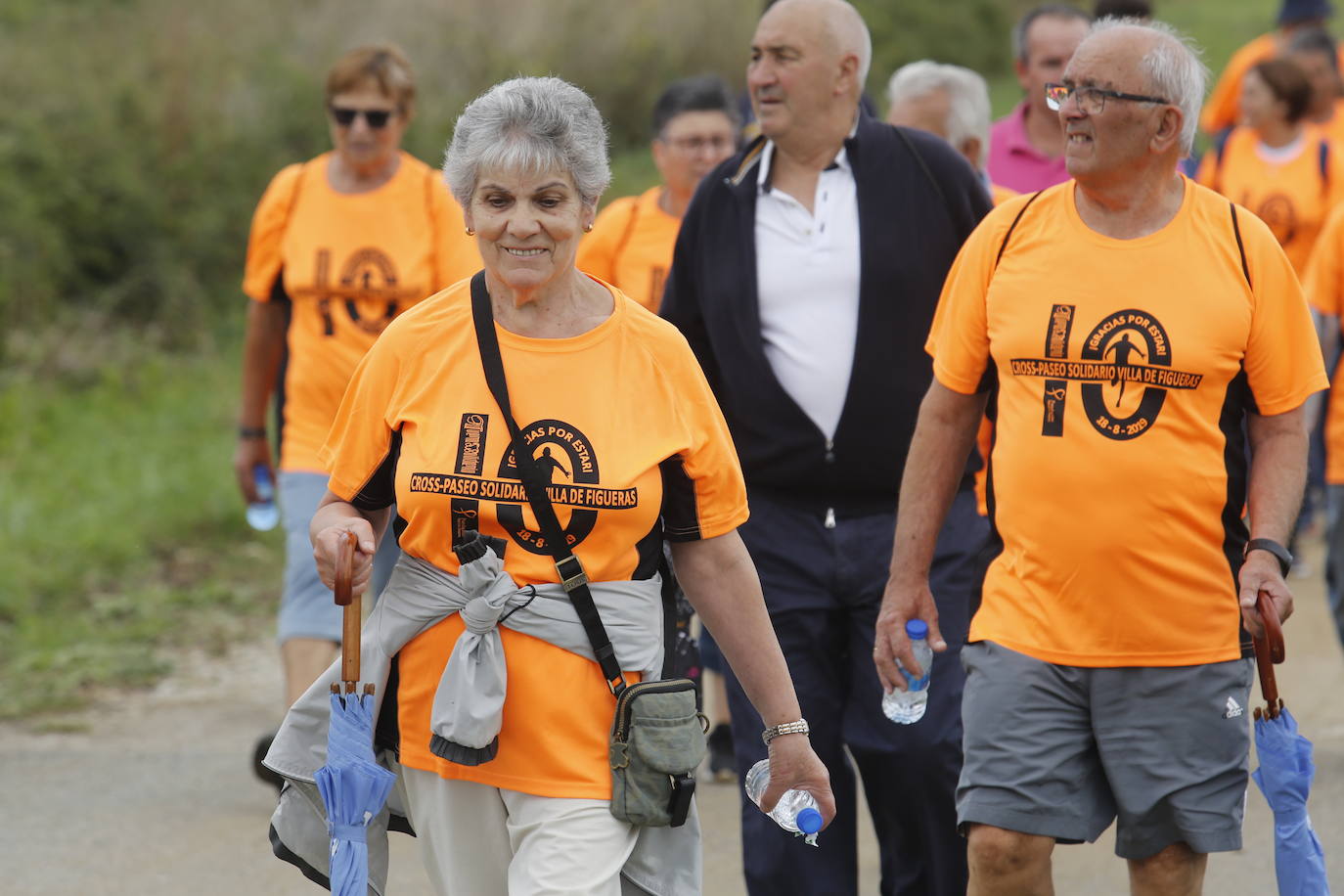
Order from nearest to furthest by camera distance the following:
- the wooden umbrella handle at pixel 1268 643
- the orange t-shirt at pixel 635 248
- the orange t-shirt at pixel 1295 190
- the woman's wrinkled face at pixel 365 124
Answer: the wooden umbrella handle at pixel 1268 643, the woman's wrinkled face at pixel 365 124, the orange t-shirt at pixel 635 248, the orange t-shirt at pixel 1295 190

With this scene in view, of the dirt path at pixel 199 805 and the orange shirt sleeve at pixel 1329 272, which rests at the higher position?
the orange shirt sleeve at pixel 1329 272

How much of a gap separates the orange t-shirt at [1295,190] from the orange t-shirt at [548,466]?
20.5ft

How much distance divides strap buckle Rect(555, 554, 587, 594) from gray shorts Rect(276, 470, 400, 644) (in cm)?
271

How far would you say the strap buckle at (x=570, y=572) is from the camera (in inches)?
131

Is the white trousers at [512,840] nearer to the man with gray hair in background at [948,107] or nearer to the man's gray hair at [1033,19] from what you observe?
the man with gray hair in background at [948,107]

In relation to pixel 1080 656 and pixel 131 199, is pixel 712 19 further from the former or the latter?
pixel 1080 656

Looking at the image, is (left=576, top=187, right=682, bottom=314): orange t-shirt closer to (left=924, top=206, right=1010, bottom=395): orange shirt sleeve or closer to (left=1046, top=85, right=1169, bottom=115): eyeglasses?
(left=924, top=206, right=1010, bottom=395): orange shirt sleeve

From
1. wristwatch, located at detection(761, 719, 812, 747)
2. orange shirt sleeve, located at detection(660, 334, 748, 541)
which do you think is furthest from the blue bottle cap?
orange shirt sleeve, located at detection(660, 334, 748, 541)

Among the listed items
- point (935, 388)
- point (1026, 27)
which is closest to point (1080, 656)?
point (935, 388)

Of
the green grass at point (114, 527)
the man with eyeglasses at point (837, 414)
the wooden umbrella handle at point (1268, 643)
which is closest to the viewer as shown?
the wooden umbrella handle at point (1268, 643)

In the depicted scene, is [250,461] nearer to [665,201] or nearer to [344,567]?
[665,201]

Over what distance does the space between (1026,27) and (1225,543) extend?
11.6 feet

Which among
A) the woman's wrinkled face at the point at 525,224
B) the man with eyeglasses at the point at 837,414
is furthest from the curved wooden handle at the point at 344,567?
the man with eyeglasses at the point at 837,414

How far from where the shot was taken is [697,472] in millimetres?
3447
